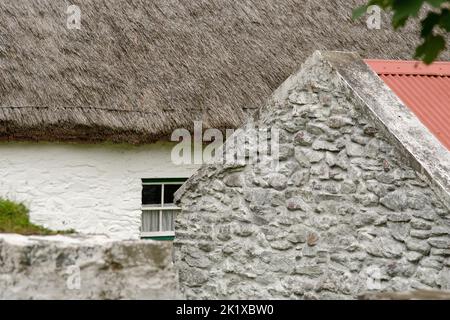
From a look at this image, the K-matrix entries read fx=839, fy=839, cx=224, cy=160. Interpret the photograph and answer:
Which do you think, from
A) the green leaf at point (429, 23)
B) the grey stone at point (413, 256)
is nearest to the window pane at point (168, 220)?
the grey stone at point (413, 256)

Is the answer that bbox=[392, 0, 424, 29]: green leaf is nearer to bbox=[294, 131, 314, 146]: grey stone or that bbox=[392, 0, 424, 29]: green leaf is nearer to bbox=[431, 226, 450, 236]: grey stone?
bbox=[431, 226, 450, 236]: grey stone

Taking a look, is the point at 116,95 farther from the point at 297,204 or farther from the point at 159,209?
the point at 297,204

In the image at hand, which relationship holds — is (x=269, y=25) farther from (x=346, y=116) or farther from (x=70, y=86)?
(x=346, y=116)

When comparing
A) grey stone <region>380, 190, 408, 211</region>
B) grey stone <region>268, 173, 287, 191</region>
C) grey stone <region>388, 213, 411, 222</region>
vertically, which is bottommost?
grey stone <region>388, 213, 411, 222</region>

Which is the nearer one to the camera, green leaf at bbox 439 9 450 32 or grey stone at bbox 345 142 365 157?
green leaf at bbox 439 9 450 32

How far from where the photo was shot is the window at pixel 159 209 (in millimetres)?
9469

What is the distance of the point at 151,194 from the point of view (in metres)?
9.52

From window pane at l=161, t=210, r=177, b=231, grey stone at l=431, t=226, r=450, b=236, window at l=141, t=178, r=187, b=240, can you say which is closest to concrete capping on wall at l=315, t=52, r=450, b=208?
grey stone at l=431, t=226, r=450, b=236

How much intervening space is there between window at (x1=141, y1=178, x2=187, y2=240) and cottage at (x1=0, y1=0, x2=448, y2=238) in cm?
1

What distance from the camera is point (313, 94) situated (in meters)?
6.35

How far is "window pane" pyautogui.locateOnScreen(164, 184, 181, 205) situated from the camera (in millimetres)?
9555

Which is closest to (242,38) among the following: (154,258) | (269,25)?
(269,25)

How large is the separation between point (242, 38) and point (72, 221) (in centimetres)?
316
